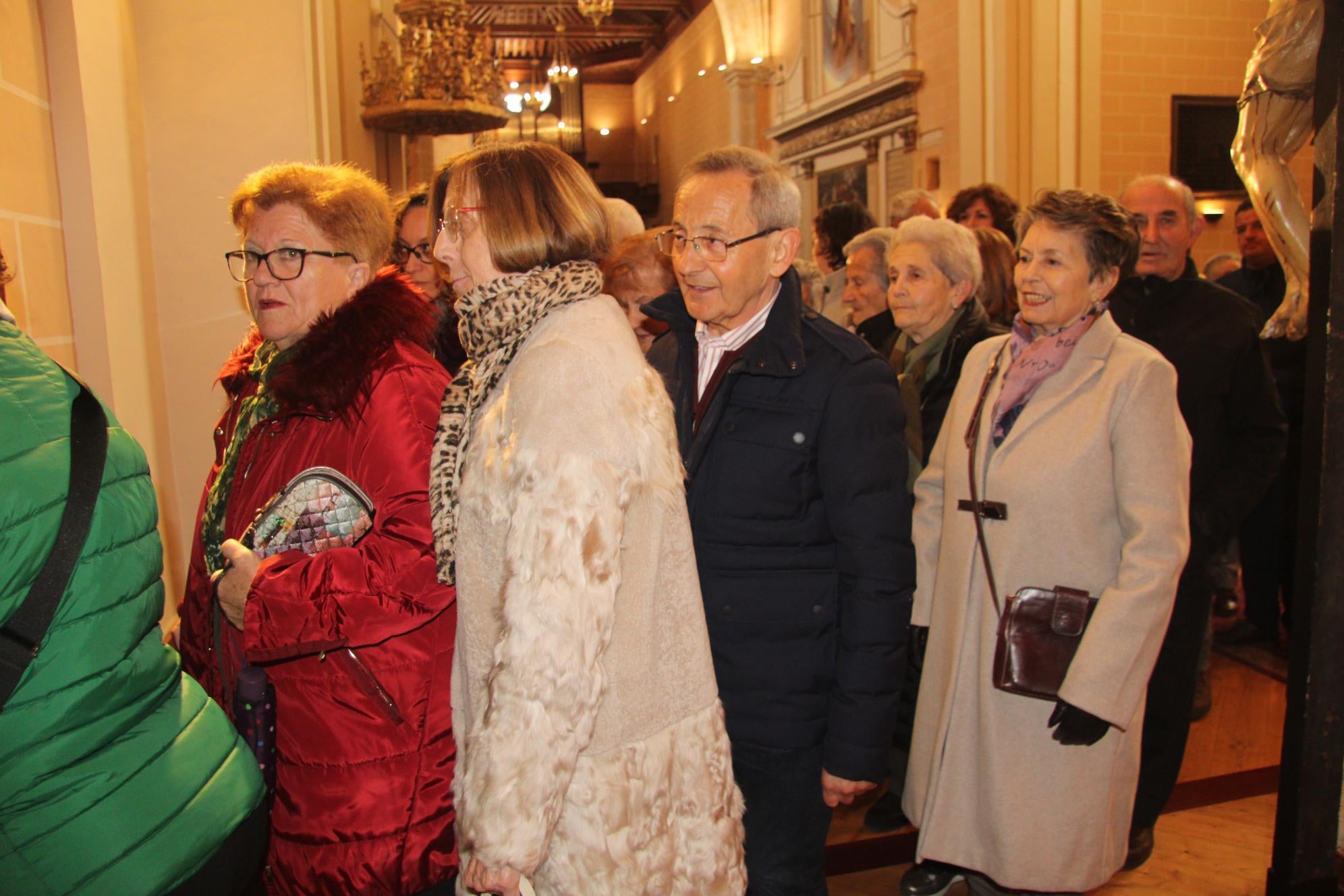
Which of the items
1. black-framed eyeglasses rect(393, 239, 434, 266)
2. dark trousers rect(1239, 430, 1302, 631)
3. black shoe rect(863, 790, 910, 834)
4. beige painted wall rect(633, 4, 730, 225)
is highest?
beige painted wall rect(633, 4, 730, 225)

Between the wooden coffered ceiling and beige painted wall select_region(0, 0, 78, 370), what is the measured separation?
14.6 metres

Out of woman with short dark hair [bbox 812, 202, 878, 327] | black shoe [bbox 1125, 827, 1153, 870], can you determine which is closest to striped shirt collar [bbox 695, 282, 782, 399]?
black shoe [bbox 1125, 827, 1153, 870]

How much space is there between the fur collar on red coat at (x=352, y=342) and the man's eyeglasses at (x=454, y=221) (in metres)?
0.25

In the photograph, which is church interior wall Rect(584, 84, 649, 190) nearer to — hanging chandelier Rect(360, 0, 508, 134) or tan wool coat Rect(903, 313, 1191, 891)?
hanging chandelier Rect(360, 0, 508, 134)

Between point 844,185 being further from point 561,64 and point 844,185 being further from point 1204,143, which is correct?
point 561,64

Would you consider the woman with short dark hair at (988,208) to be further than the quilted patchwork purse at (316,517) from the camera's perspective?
Yes

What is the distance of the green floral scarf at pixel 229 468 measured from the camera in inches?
68.2

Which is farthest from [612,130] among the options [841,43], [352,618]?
[352,618]

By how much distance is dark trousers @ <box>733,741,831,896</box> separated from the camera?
5.95 feet

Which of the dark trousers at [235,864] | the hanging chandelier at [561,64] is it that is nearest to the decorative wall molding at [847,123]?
the hanging chandelier at [561,64]

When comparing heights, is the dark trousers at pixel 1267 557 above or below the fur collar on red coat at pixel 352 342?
below

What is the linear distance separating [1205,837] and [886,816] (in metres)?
0.95

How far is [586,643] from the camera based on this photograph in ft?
4.08

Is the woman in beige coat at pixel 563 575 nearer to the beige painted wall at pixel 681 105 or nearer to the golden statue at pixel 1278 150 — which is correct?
the golden statue at pixel 1278 150
